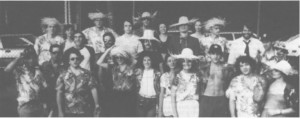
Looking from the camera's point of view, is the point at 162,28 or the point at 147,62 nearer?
the point at 147,62

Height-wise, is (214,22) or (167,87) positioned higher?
(214,22)

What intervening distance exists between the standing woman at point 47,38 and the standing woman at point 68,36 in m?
0.07

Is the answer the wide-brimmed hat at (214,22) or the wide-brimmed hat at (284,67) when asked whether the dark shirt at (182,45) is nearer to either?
the wide-brimmed hat at (214,22)

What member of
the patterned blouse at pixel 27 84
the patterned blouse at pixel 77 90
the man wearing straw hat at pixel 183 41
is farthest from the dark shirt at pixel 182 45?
the patterned blouse at pixel 27 84

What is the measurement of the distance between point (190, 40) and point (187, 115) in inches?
A: 41.1

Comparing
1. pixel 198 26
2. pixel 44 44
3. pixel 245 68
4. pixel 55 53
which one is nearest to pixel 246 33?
pixel 245 68

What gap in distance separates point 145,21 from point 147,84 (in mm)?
893

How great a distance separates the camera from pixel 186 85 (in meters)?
5.09

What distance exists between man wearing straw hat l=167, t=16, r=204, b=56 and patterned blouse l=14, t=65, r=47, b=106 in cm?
192

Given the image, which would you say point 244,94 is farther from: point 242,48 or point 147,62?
point 147,62

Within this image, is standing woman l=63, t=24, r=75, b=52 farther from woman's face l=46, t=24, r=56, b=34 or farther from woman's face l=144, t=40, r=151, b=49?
woman's face l=144, t=40, r=151, b=49

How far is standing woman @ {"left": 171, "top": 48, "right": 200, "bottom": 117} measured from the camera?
5.07m

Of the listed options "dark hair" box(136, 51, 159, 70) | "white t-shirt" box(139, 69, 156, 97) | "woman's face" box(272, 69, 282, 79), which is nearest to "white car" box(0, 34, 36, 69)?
"dark hair" box(136, 51, 159, 70)

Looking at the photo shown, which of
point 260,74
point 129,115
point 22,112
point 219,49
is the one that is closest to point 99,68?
point 129,115
